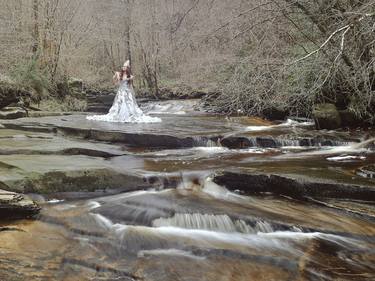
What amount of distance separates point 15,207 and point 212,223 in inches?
91.8

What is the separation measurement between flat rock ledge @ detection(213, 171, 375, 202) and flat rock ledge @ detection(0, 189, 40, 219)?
2735 mm

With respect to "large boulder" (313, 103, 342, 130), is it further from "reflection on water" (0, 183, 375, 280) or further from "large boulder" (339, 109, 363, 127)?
"reflection on water" (0, 183, 375, 280)

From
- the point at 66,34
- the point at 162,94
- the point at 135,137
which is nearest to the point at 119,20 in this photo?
the point at 162,94

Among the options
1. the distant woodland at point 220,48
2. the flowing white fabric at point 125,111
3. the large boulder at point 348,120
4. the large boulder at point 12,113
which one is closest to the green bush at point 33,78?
the distant woodland at point 220,48

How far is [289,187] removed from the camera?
6.31 m

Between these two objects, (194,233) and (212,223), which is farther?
(212,223)

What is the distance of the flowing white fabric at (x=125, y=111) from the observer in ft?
44.9

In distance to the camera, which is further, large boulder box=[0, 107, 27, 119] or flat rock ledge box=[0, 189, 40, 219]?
large boulder box=[0, 107, 27, 119]

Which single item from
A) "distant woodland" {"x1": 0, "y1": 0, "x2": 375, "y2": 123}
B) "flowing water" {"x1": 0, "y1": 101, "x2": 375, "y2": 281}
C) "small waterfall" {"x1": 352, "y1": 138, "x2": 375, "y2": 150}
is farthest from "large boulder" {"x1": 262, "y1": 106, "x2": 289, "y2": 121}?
"flowing water" {"x1": 0, "y1": 101, "x2": 375, "y2": 281}

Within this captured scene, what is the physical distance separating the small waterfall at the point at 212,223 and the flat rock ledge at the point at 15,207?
1481 mm

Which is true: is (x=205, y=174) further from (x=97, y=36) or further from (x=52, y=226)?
(x=97, y=36)

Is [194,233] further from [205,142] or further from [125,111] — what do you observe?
[125,111]

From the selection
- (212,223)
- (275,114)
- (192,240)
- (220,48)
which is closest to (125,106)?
(220,48)

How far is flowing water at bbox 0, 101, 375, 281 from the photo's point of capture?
4145 millimetres
